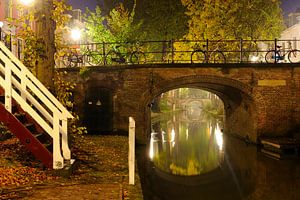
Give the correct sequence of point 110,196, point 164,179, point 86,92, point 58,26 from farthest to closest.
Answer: point 86,92 < point 164,179 < point 58,26 < point 110,196

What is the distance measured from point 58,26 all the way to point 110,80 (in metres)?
8.79

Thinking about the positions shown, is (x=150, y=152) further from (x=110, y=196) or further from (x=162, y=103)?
(x=162, y=103)

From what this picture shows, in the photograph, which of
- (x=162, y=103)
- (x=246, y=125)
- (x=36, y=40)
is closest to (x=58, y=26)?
(x=36, y=40)

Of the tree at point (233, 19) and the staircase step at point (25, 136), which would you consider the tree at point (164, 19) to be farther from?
the staircase step at point (25, 136)

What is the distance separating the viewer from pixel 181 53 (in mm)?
28078

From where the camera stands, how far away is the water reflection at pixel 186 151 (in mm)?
15914

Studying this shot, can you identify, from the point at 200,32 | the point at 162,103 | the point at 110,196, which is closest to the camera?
the point at 110,196

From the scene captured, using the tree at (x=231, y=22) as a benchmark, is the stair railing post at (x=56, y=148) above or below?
below

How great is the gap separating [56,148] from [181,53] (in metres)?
21.0

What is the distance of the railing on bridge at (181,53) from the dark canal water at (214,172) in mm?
4228

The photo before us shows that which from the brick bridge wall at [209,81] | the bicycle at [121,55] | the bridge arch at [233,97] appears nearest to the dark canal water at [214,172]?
the bridge arch at [233,97]

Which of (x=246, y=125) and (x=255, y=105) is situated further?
(x=246, y=125)

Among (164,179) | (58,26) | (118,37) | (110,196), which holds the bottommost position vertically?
(164,179)

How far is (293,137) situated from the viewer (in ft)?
63.2
